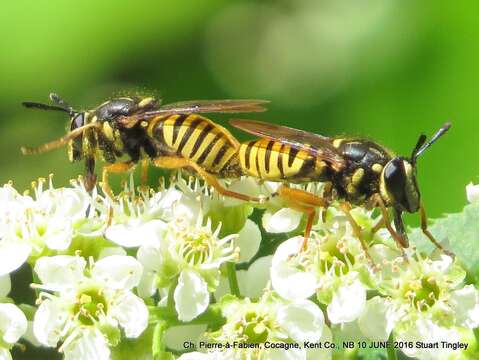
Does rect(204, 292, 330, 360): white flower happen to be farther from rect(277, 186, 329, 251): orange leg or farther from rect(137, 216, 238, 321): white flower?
rect(277, 186, 329, 251): orange leg

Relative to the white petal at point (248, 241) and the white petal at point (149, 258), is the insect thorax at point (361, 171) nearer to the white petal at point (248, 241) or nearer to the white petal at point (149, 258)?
the white petal at point (248, 241)

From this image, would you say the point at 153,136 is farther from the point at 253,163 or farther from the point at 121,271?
the point at 121,271

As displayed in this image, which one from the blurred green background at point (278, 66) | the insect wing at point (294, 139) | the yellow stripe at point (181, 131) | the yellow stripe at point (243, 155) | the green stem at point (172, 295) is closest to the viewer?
the green stem at point (172, 295)

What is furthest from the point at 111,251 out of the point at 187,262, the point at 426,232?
the point at 426,232

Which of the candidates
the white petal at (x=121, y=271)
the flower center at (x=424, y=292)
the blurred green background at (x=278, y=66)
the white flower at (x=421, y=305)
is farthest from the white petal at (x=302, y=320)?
the blurred green background at (x=278, y=66)

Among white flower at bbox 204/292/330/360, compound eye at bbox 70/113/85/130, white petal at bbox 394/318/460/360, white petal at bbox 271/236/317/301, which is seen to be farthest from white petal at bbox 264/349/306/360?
compound eye at bbox 70/113/85/130
